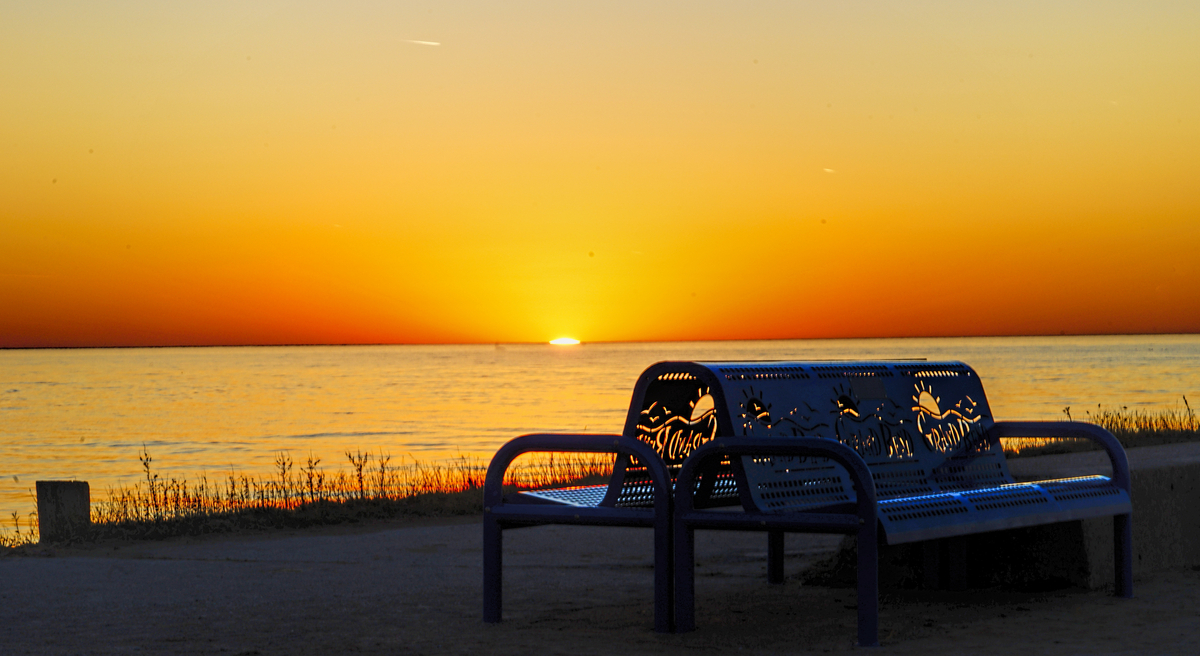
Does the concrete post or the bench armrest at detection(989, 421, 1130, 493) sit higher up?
the bench armrest at detection(989, 421, 1130, 493)

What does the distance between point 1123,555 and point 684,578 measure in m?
2.53

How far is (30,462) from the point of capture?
26.2 m

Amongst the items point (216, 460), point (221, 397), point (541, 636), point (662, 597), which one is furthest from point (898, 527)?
point (221, 397)

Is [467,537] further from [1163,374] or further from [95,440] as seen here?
[1163,374]

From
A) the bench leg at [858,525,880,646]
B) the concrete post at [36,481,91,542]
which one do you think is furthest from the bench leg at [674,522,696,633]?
the concrete post at [36,481,91,542]

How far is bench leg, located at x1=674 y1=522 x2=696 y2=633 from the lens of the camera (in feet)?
16.3

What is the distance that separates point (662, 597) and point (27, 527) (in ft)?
39.0

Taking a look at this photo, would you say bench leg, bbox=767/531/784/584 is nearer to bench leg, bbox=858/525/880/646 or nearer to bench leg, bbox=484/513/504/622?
bench leg, bbox=858/525/880/646

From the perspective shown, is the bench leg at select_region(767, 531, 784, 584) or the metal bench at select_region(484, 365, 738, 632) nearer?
the metal bench at select_region(484, 365, 738, 632)

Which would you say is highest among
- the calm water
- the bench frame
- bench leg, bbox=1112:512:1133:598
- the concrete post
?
the bench frame

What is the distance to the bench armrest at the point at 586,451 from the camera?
495 centimetres

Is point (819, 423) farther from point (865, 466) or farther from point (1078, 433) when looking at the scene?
point (1078, 433)

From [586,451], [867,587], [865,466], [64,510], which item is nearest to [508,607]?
[586,451]

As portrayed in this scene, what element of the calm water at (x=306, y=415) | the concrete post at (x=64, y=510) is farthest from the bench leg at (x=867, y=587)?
the calm water at (x=306, y=415)
